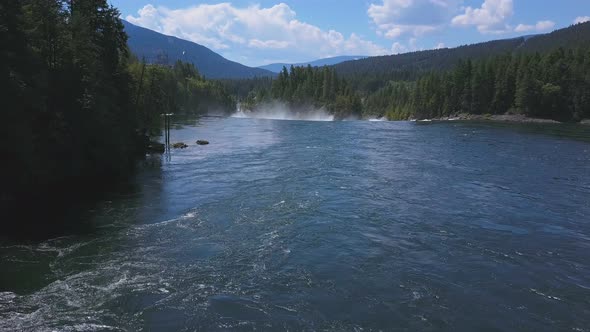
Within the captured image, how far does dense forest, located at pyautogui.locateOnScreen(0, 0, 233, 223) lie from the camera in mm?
27173

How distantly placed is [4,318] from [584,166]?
5571 centimetres

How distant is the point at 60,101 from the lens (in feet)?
114

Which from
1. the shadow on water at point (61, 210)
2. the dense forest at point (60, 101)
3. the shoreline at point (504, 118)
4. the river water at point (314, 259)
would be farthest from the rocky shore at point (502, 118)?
the shadow on water at point (61, 210)

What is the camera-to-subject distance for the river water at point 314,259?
51.7ft

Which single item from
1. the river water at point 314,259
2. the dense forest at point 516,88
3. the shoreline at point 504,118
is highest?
the dense forest at point 516,88

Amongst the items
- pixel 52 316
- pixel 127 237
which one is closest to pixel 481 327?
pixel 52 316

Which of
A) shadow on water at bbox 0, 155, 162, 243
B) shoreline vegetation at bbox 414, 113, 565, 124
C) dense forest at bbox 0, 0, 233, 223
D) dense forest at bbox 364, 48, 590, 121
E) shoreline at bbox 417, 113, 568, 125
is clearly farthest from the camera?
dense forest at bbox 364, 48, 590, 121

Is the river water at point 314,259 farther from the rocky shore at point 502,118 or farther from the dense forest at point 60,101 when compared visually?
the rocky shore at point 502,118

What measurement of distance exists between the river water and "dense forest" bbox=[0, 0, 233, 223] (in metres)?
4.45

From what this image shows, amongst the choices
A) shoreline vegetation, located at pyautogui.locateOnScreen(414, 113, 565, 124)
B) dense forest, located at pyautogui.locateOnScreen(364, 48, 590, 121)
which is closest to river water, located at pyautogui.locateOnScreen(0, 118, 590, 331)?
shoreline vegetation, located at pyautogui.locateOnScreen(414, 113, 565, 124)

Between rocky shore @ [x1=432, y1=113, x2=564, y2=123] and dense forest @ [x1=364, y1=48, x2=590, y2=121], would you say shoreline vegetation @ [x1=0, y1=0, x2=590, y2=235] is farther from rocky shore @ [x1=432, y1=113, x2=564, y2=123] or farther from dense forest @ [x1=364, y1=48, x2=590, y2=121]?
dense forest @ [x1=364, y1=48, x2=590, y2=121]

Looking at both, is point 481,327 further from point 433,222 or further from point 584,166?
point 584,166

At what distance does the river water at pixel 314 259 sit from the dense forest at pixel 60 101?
14.6 ft

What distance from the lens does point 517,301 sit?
1705 centimetres
